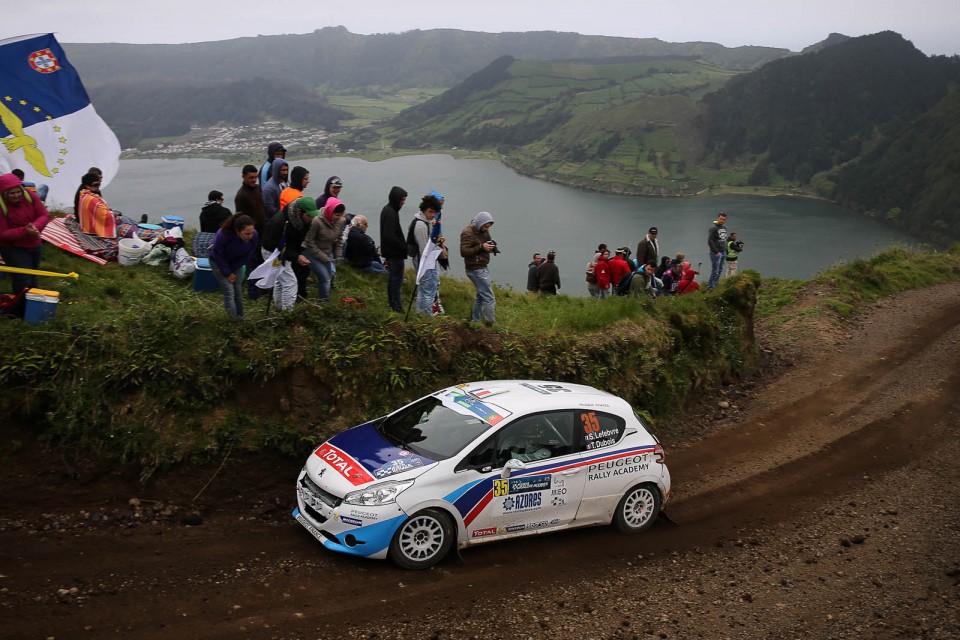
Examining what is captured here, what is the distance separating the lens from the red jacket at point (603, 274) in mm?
16016

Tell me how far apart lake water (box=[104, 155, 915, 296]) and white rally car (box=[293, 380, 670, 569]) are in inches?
1259

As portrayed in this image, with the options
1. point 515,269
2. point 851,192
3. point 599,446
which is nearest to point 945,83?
point 851,192

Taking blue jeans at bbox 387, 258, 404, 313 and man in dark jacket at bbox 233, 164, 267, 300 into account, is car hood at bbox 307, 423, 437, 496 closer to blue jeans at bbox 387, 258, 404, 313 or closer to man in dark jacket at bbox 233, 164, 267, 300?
blue jeans at bbox 387, 258, 404, 313

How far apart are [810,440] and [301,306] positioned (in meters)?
8.46

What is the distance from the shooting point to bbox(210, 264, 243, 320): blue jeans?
30.3ft

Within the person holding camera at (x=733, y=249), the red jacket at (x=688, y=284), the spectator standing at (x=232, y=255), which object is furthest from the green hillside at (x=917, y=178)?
the spectator standing at (x=232, y=255)

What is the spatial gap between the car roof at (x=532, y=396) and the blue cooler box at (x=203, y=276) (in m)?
4.60

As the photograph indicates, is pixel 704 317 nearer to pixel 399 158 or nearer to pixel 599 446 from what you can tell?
pixel 599 446

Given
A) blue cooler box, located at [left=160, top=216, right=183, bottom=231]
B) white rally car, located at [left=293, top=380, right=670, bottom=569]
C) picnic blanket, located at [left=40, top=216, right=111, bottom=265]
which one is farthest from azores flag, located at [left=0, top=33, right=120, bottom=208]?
white rally car, located at [left=293, top=380, right=670, bottom=569]

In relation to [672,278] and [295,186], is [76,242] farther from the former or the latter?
[672,278]

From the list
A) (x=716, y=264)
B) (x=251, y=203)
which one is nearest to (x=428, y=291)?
(x=251, y=203)

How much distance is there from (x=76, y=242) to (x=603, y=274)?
10429 mm

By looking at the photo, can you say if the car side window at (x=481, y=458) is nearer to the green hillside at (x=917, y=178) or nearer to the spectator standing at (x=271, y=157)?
the spectator standing at (x=271, y=157)

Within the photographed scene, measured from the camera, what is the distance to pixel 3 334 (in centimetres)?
805
